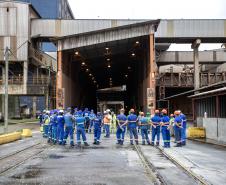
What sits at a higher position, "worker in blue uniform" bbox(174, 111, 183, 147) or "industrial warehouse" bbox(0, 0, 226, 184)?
"industrial warehouse" bbox(0, 0, 226, 184)

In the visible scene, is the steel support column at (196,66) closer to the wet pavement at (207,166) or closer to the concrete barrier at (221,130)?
the concrete barrier at (221,130)

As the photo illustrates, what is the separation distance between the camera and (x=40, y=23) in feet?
156

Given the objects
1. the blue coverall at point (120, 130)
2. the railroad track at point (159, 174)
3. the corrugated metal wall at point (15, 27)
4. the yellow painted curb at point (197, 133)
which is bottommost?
the railroad track at point (159, 174)

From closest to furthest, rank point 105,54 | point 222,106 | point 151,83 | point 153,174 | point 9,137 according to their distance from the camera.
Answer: point 153,174
point 222,106
point 9,137
point 151,83
point 105,54

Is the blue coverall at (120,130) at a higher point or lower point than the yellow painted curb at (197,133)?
higher

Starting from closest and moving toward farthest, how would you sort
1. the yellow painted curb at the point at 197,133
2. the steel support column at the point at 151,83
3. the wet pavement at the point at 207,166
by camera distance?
1. the wet pavement at the point at 207,166
2. the yellow painted curb at the point at 197,133
3. the steel support column at the point at 151,83

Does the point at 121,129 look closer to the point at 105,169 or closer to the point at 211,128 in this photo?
the point at 211,128

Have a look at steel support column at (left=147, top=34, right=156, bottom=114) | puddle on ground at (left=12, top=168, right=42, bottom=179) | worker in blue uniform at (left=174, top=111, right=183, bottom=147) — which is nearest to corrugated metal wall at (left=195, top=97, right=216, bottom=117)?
worker in blue uniform at (left=174, top=111, right=183, bottom=147)

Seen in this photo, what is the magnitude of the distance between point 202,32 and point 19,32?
2041cm

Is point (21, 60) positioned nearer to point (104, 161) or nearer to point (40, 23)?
point (40, 23)

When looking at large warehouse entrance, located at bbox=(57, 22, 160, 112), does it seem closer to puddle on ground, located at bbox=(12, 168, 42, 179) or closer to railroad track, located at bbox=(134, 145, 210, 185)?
railroad track, located at bbox=(134, 145, 210, 185)

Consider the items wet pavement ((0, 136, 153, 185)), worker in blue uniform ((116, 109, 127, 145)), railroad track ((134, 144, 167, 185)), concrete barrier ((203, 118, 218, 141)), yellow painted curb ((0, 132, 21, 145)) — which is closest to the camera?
railroad track ((134, 144, 167, 185))

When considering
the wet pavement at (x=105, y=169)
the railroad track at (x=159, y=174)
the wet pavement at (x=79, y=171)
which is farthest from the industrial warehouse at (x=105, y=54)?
the railroad track at (x=159, y=174)

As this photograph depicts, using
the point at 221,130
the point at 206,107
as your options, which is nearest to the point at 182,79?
the point at 206,107
